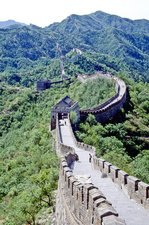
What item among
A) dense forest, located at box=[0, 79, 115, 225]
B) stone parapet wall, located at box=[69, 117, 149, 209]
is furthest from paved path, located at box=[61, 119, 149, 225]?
dense forest, located at box=[0, 79, 115, 225]

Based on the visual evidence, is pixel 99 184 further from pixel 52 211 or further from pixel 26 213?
pixel 26 213

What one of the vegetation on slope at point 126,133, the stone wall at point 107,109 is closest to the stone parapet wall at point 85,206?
the vegetation on slope at point 126,133

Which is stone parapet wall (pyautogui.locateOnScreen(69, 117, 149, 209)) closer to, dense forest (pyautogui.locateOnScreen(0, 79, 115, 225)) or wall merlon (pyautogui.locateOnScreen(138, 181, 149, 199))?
wall merlon (pyautogui.locateOnScreen(138, 181, 149, 199))

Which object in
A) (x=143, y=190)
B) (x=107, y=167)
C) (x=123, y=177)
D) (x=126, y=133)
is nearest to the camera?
(x=143, y=190)

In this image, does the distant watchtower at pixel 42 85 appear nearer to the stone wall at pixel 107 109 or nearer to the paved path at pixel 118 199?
the stone wall at pixel 107 109

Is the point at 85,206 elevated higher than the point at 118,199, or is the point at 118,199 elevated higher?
the point at 85,206

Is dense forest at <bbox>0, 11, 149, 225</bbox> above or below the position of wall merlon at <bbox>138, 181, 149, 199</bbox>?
below

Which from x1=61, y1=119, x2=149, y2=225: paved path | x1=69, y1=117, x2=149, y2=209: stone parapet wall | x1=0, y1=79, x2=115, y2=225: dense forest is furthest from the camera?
x1=0, y1=79, x2=115, y2=225: dense forest

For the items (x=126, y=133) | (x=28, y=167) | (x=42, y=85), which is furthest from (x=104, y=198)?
(x=42, y=85)

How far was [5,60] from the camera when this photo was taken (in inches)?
6038

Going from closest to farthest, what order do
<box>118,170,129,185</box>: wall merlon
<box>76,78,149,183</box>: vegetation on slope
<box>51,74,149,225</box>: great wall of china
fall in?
<box>51,74,149,225</box>: great wall of china
<box>118,170,129,185</box>: wall merlon
<box>76,78,149,183</box>: vegetation on slope

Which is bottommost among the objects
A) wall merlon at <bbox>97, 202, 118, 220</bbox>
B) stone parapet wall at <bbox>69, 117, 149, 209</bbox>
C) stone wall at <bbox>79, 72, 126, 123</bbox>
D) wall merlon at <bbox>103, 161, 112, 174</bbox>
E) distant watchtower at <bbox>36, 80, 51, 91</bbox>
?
distant watchtower at <bbox>36, 80, 51, 91</bbox>

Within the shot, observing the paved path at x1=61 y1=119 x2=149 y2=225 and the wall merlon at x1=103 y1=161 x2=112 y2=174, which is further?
the wall merlon at x1=103 y1=161 x2=112 y2=174

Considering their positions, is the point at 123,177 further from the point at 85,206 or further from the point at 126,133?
the point at 126,133
